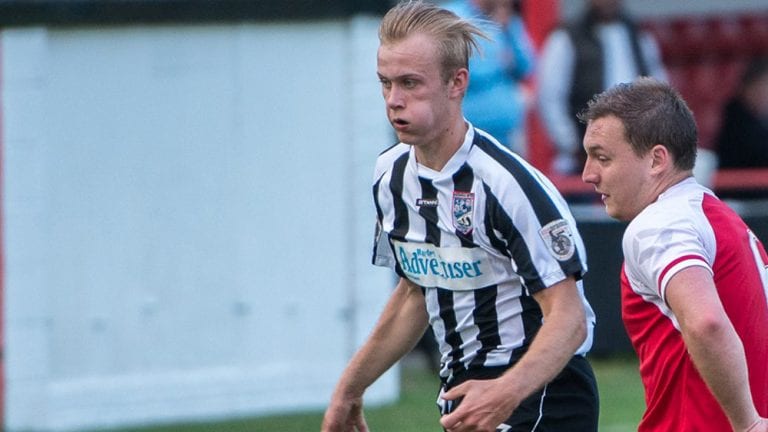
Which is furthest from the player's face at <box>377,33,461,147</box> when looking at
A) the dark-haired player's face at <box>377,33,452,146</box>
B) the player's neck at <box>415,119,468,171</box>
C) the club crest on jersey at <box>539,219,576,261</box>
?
the club crest on jersey at <box>539,219,576,261</box>

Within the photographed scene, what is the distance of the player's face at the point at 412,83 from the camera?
4090 millimetres

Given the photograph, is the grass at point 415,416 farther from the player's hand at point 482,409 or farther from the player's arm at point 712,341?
the player's arm at point 712,341

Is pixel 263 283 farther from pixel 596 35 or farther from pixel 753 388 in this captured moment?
pixel 753 388

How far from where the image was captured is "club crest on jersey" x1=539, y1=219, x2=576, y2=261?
13.3 feet

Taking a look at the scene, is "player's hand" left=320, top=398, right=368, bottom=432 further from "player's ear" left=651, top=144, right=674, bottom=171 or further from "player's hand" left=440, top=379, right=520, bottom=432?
"player's ear" left=651, top=144, right=674, bottom=171

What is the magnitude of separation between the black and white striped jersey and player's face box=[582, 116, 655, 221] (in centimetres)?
23

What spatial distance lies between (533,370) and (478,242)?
461 millimetres

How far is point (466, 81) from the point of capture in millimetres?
4211

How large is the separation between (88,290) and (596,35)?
3.61m

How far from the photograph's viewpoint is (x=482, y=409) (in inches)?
150

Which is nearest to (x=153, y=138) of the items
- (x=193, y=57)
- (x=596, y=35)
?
(x=193, y=57)

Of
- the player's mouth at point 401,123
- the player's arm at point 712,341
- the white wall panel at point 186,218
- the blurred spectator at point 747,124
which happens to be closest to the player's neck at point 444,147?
the player's mouth at point 401,123

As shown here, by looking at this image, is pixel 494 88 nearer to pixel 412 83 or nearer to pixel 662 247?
pixel 412 83

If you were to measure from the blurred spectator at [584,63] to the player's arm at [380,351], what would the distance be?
5157 mm
